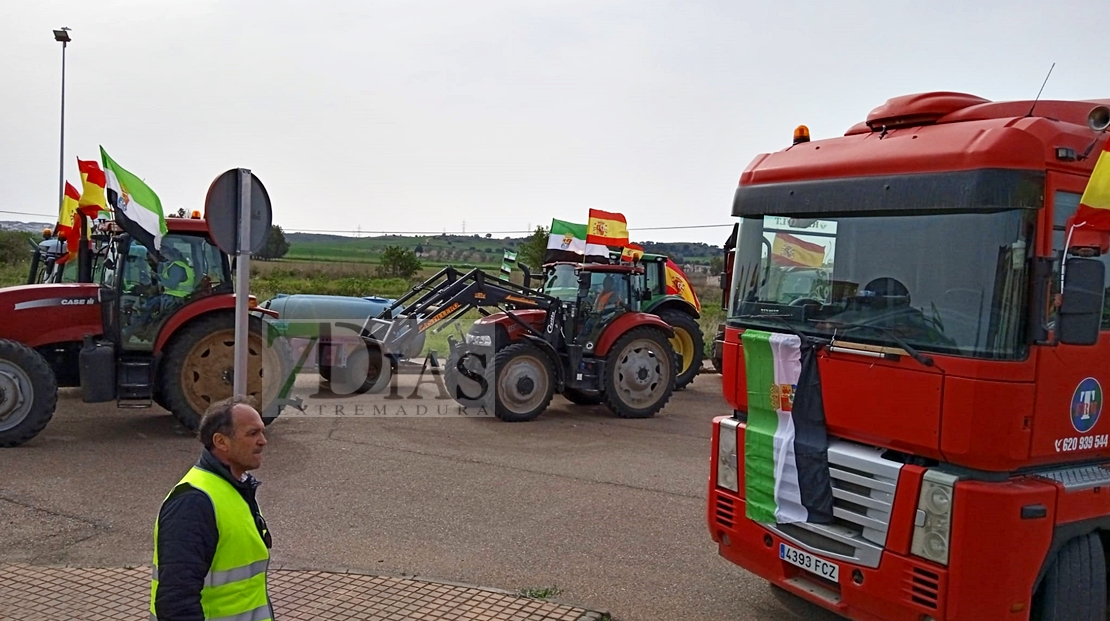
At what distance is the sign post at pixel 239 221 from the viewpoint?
16.8 feet

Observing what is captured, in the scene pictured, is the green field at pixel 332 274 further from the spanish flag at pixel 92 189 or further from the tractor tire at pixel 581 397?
the spanish flag at pixel 92 189

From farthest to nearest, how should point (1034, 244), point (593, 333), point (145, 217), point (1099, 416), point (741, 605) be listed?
point (593, 333) → point (145, 217) → point (741, 605) → point (1099, 416) → point (1034, 244)

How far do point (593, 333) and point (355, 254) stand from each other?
44.9 meters

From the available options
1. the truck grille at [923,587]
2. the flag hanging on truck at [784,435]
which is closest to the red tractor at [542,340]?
the flag hanging on truck at [784,435]

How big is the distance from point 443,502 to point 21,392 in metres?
4.64

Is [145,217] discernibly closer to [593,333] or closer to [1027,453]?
[593,333]

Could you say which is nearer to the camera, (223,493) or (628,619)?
(223,493)

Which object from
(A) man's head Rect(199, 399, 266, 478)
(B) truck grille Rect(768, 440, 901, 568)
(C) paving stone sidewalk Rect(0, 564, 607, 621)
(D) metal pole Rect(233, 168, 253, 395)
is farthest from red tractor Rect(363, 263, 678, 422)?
(A) man's head Rect(199, 399, 266, 478)

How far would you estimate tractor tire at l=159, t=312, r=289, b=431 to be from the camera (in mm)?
9609

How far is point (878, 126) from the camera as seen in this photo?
5031 millimetres

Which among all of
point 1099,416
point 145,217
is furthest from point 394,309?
point 1099,416

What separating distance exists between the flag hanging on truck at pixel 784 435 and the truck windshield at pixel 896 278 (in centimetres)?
18

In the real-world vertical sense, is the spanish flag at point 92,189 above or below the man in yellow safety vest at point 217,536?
above

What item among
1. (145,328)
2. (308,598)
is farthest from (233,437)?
(145,328)
